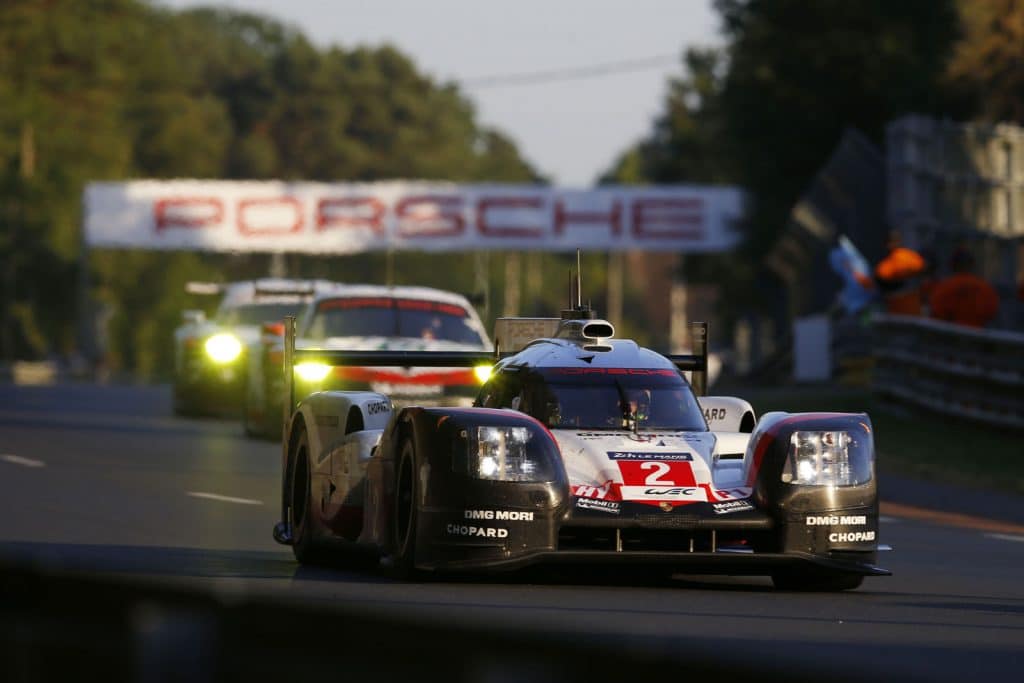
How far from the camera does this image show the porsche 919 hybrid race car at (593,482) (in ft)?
31.5

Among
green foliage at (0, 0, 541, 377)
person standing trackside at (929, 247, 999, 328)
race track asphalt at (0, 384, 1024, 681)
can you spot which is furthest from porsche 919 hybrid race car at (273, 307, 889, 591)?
green foliage at (0, 0, 541, 377)

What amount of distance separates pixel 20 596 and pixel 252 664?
31 centimetres

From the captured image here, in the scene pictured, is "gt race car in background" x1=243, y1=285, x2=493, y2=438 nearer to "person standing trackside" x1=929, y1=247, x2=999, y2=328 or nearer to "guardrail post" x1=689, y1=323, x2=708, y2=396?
"person standing trackside" x1=929, y1=247, x2=999, y2=328

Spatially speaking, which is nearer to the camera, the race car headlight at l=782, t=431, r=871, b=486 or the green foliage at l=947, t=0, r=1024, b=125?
the race car headlight at l=782, t=431, r=871, b=486

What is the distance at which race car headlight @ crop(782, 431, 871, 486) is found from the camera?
9.91 metres

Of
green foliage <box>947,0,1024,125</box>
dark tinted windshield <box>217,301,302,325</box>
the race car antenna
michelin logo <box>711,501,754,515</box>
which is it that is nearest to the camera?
michelin logo <box>711,501,754,515</box>

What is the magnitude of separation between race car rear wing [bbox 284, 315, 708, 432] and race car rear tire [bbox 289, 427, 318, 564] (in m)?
0.30

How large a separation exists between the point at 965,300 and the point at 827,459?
14.9 metres

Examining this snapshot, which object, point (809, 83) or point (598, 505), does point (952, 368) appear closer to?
point (598, 505)

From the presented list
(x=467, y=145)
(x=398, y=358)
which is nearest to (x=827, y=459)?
(x=398, y=358)

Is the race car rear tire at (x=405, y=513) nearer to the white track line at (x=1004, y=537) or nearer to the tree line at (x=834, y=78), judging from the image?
the white track line at (x=1004, y=537)

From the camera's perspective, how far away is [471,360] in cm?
1187

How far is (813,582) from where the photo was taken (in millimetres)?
10539

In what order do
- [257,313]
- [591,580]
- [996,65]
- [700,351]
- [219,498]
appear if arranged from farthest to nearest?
[996,65]
[257,313]
[219,498]
[700,351]
[591,580]
